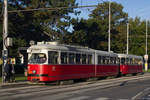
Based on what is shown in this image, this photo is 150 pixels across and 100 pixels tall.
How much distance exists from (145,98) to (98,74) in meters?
14.1

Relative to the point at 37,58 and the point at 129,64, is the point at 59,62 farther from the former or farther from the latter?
the point at 129,64

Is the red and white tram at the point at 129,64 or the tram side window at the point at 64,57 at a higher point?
the tram side window at the point at 64,57

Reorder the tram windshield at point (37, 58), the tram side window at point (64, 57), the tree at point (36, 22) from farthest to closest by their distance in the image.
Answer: the tree at point (36, 22), the tram side window at point (64, 57), the tram windshield at point (37, 58)

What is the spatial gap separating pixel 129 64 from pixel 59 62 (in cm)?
1788

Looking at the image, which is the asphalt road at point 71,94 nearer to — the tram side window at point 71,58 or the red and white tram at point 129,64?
the tram side window at point 71,58

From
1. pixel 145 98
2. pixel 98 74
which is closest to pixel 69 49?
pixel 98 74

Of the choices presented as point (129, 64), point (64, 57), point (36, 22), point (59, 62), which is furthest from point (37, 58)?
point (36, 22)

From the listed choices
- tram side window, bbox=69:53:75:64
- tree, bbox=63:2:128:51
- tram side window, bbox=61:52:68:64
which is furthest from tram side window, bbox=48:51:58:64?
tree, bbox=63:2:128:51

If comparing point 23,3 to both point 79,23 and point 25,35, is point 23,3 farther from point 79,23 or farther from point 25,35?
point 79,23

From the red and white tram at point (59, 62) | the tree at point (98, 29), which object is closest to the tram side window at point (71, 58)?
the red and white tram at point (59, 62)

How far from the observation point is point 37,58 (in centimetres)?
2109

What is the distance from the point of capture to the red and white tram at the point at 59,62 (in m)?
20.7

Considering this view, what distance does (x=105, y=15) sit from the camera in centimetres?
7738

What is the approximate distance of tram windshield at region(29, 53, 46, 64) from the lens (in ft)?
68.2
